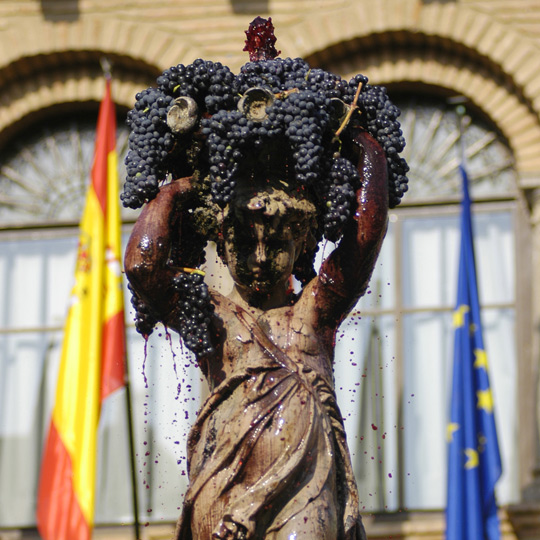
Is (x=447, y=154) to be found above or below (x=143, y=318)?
above

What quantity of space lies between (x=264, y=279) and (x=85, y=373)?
692 cm

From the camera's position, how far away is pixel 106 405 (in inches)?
510

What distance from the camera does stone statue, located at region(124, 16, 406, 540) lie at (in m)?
4.31

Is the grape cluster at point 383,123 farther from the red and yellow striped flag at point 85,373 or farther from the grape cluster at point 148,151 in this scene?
the red and yellow striped flag at point 85,373

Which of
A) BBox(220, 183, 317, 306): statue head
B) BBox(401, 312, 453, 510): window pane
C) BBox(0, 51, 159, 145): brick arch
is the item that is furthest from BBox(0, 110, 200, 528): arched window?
BBox(220, 183, 317, 306): statue head

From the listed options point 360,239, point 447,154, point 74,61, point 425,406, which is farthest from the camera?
point 74,61

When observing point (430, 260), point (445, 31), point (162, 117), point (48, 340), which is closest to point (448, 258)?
point (430, 260)

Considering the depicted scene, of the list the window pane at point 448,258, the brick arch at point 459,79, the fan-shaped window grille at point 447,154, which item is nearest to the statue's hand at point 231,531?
the window pane at point 448,258

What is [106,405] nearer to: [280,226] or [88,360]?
[88,360]

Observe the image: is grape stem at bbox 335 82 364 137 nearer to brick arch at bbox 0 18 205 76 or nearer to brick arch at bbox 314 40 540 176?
brick arch at bbox 314 40 540 176

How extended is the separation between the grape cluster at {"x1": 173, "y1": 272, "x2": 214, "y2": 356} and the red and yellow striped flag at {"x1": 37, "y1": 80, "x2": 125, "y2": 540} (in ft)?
22.2

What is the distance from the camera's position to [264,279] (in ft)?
15.1

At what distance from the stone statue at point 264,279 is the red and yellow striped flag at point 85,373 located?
6540 mm

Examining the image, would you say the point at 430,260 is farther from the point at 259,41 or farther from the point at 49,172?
the point at 259,41
